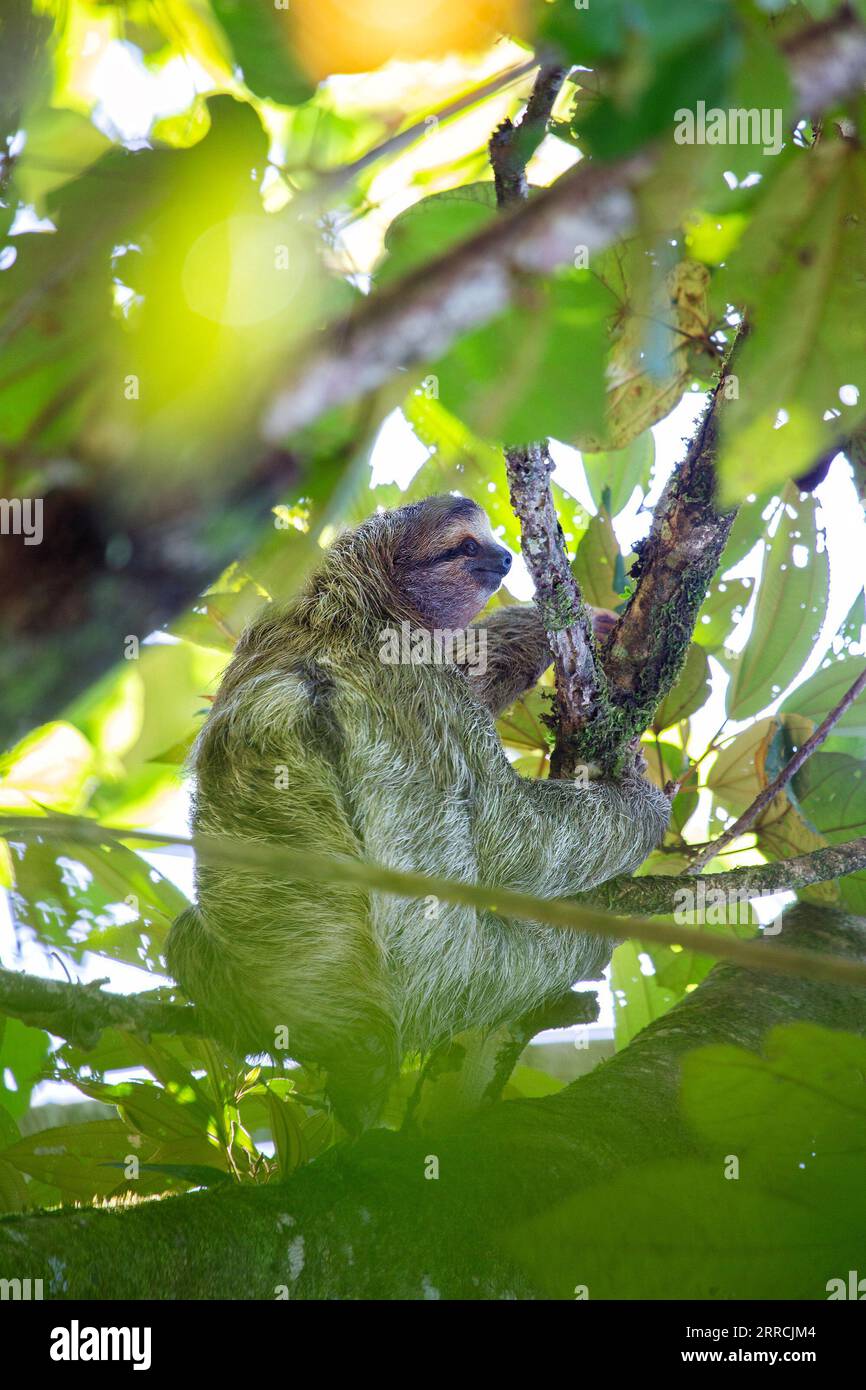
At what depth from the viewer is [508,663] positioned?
4.82 meters

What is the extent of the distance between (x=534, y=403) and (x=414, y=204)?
1.44 feet

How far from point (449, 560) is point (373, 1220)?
3.00 meters

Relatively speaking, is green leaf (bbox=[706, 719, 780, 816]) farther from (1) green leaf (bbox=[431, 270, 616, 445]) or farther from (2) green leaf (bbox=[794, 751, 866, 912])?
(1) green leaf (bbox=[431, 270, 616, 445])

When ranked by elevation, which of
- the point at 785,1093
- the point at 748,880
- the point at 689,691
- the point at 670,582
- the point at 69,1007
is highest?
the point at 670,582

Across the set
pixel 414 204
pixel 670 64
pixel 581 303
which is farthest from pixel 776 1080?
pixel 414 204

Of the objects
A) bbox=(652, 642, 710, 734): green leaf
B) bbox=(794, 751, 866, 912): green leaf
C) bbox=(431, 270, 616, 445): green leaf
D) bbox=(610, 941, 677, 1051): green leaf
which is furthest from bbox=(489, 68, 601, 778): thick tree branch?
bbox=(431, 270, 616, 445): green leaf

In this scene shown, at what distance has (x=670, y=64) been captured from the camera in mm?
747

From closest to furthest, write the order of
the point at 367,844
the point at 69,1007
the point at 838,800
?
the point at 69,1007 < the point at 367,844 < the point at 838,800

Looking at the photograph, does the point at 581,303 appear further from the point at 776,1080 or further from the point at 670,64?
the point at 776,1080

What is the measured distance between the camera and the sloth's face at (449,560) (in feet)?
15.2

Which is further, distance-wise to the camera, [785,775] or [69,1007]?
[785,775]

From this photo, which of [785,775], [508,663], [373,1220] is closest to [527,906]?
[373,1220]

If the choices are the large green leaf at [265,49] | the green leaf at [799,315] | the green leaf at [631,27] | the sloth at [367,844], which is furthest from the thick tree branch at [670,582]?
the green leaf at [631,27]

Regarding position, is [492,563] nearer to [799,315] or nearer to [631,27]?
[799,315]
